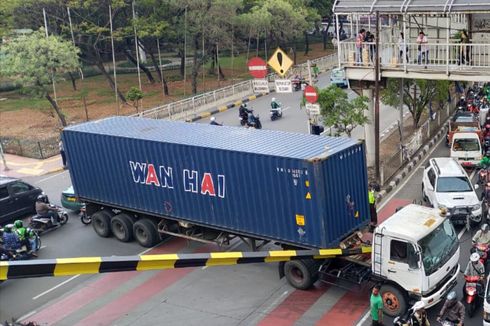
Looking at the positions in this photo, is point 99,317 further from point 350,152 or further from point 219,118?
point 219,118

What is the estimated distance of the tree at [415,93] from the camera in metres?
26.1

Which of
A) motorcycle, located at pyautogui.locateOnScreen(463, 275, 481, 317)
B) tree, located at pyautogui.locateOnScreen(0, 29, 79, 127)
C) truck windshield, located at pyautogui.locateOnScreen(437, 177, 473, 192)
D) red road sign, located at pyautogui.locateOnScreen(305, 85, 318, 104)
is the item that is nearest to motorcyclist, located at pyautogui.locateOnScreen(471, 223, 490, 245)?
motorcycle, located at pyautogui.locateOnScreen(463, 275, 481, 317)

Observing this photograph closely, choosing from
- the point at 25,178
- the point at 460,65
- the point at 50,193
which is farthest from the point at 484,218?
the point at 25,178

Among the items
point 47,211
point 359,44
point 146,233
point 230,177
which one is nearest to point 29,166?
point 47,211

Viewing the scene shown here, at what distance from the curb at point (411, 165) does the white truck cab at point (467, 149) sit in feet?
5.57

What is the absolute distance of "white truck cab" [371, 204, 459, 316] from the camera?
11664 millimetres

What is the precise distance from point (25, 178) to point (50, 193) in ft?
9.80

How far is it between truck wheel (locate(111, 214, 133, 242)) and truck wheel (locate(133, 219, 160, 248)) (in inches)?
8.3

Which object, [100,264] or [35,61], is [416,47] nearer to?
[100,264]

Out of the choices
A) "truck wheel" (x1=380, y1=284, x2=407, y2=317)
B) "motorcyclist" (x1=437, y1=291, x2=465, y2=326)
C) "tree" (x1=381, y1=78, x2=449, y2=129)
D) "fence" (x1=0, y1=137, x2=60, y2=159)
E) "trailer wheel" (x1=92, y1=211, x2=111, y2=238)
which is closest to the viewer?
"motorcyclist" (x1=437, y1=291, x2=465, y2=326)

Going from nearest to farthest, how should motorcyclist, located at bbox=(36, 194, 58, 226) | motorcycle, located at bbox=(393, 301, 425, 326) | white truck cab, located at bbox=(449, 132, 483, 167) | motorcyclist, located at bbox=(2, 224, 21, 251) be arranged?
motorcycle, located at bbox=(393, 301, 425, 326) < motorcyclist, located at bbox=(2, 224, 21, 251) < motorcyclist, located at bbox=(36, 194, 58, 226) < white truck cab, located at bbox=(449, 132, 483, 167)

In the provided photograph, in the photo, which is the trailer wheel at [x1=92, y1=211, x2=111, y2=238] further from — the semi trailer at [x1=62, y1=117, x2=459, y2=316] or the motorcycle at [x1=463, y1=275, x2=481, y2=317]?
the motorcycle at [x1=463, y1=275, x2=481, y2=317]

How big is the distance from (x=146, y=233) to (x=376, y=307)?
7.56 meters

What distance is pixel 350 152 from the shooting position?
13.7m
